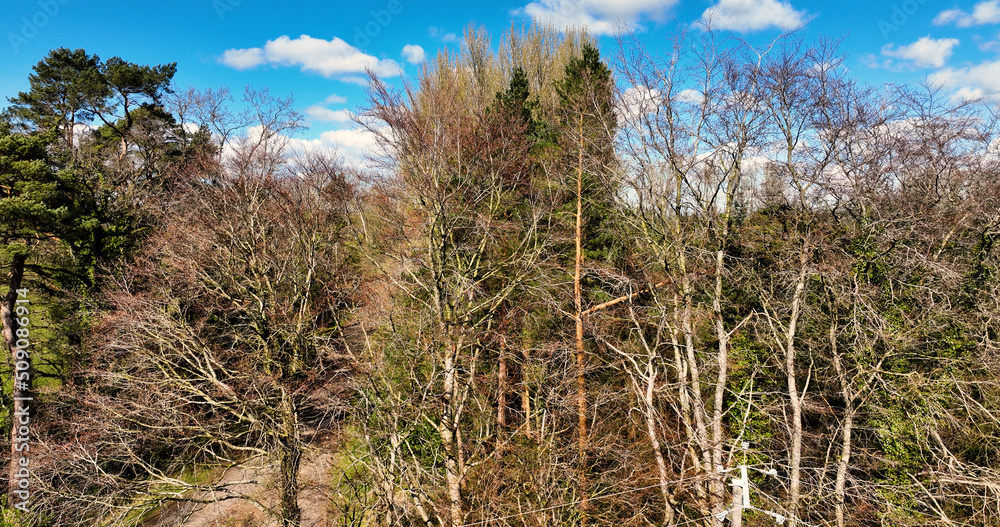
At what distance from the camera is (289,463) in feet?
34.3

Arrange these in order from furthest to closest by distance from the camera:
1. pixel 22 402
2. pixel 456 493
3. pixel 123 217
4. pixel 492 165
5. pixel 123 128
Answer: pixel 123 128, pixel 123 217, pixel 492 165, pixel 22 402, pixel 456 493

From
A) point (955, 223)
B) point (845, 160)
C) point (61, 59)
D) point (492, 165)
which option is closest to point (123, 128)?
point (61, 59)

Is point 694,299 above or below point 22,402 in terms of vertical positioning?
above

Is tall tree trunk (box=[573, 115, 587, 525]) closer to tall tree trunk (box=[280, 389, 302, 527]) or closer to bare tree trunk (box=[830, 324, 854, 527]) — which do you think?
bare tree trunk (box=[830, 324, 854, 527])

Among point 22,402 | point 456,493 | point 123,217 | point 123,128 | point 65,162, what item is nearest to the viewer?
point 456,493

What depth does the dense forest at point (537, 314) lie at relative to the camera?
29.4 feet

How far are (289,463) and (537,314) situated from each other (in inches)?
291

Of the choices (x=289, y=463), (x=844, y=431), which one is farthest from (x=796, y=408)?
(x=289, y=463)

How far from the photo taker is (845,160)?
9352 millimetres

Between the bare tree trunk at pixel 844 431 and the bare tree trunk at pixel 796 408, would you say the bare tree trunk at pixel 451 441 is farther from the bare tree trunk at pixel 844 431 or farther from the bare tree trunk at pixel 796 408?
the bare tree trunk at pixel 844 431

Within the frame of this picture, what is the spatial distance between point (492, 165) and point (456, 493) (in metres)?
8.12

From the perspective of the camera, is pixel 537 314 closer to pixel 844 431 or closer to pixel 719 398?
pixel 719 398

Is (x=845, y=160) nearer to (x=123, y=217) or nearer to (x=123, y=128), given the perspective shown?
(x=123, y=217)

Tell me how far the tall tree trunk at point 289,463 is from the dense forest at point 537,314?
0.22 feet
